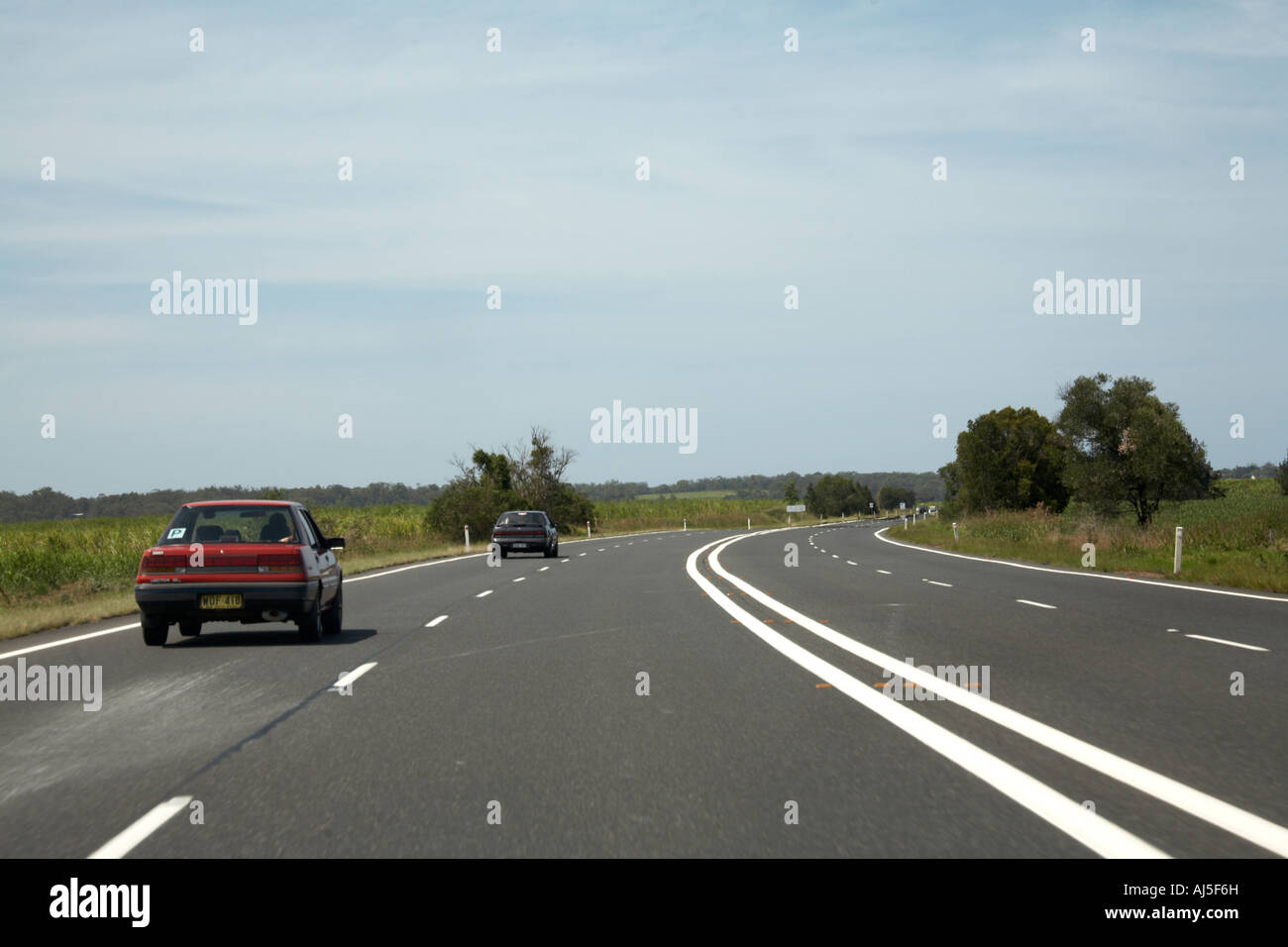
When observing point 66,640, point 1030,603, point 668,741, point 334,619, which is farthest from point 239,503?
point 1030,603

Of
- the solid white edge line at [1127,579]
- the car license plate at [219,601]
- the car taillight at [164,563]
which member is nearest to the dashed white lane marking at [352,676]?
the car license plate at [219,601]

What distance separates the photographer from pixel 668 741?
8.16 metres

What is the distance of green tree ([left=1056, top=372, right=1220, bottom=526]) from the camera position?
56.4 meters

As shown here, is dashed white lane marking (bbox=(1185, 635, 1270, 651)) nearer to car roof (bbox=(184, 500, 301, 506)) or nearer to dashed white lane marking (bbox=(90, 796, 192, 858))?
car roof (bbox=(184, 500, 301, 506))

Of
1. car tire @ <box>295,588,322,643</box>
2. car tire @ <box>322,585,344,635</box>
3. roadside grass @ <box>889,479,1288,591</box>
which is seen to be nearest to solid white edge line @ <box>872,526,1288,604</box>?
roadside grass @ <box>889,479,1288,591</box>

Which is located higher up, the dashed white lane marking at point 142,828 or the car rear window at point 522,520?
the car rear window at point 522,520

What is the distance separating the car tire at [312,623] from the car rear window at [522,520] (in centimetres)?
2670

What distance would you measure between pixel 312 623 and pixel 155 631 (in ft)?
5.73

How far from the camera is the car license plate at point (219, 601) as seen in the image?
13680 mm

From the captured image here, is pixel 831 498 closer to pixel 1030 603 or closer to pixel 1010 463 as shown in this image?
pixel 1010 463

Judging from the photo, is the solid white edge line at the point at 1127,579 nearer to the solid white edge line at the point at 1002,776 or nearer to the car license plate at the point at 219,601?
the solid white edge line at the point at 1002,776
